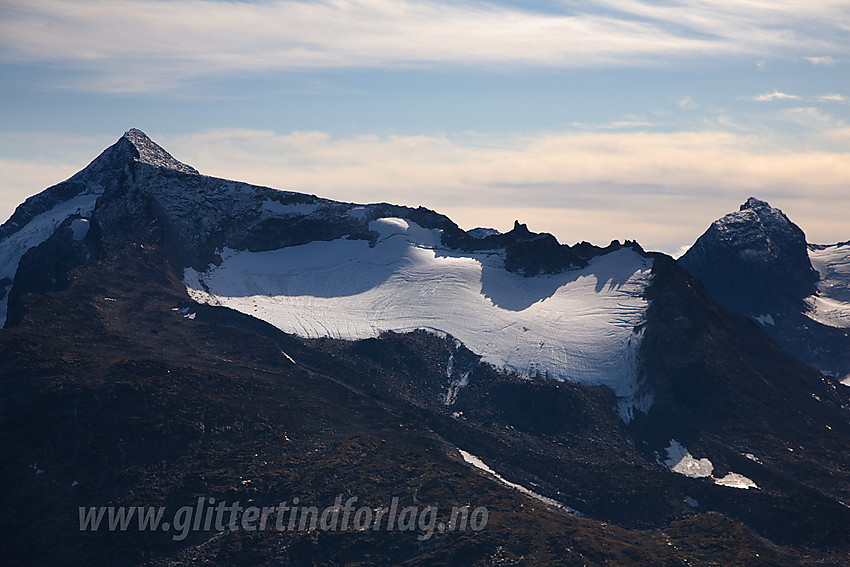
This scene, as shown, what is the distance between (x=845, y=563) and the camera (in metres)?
133

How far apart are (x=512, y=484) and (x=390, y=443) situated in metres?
19.9

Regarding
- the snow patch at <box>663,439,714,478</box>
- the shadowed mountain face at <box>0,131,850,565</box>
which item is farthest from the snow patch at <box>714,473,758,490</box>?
the snow patch at <box>663,439,714,478</box>

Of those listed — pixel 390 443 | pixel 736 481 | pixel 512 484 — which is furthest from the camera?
pixel 736 481

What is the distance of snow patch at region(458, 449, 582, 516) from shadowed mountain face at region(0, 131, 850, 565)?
1.52 ft

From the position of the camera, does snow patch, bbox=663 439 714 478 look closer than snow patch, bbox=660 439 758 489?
No

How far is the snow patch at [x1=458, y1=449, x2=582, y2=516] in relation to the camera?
14712cm

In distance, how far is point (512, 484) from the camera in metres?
151

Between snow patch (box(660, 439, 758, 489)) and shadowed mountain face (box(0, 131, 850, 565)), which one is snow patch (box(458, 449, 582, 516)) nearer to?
shadowed mountain face (box(0, 131, 850, 565))

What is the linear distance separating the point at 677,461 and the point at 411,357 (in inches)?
2128

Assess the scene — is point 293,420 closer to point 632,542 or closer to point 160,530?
point 160,530

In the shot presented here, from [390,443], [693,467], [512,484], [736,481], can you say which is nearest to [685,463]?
[693,467]

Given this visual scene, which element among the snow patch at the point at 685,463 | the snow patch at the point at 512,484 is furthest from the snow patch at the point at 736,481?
the snow patch at the point at 512,484

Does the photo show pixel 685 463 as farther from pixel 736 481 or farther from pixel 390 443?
pixel 390 443

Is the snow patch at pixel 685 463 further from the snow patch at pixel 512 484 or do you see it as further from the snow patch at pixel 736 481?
the snow patch at pixel 512 484
